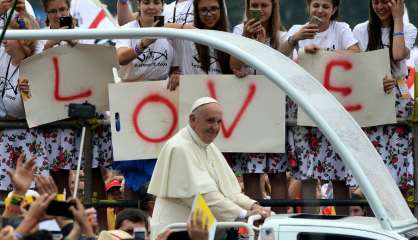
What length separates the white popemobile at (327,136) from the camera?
13.1 metres

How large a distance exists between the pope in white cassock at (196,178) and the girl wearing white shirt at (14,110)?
1.71 metres

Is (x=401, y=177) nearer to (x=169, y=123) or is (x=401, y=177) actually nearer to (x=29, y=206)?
(x=169, y=123)

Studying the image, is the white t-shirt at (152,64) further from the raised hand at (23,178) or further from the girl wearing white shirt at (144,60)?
the raised hand at (23,178)

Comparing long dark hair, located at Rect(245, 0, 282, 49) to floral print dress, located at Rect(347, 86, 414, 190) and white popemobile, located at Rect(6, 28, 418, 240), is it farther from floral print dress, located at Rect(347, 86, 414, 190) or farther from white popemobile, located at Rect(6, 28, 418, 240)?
white popemobile, located at Rect(6, 28, 418, 240)

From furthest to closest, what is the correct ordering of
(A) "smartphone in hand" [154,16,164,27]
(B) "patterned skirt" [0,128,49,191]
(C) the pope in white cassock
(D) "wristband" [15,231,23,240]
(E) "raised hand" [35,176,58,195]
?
1. (B) "patterned skirt" [0,128,49,191]
2. (A) "smartphone in hand" [154,16,164,27]
3. (C) the pope in white cassock
4. (E) "raised hand" [35,176,58,195]
5. (D) "wristband" [15,231,23,240]

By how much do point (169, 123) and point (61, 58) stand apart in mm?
1007

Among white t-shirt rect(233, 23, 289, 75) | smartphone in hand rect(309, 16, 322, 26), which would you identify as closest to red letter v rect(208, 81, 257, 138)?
white t-shirt rect(233, 23, 289, 75)

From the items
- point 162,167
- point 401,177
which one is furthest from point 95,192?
point 401,177

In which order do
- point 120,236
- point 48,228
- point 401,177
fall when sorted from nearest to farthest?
point 48,228, point 120,236, point 401,177

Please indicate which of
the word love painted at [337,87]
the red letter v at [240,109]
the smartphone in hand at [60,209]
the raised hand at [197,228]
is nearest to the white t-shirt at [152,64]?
the red letter v at [240,109]

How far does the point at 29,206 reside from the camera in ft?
39.9

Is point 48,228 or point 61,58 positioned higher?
point 61,58

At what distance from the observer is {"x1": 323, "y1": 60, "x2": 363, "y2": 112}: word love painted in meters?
15.1

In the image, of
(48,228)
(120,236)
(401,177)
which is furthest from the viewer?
(401,177)
